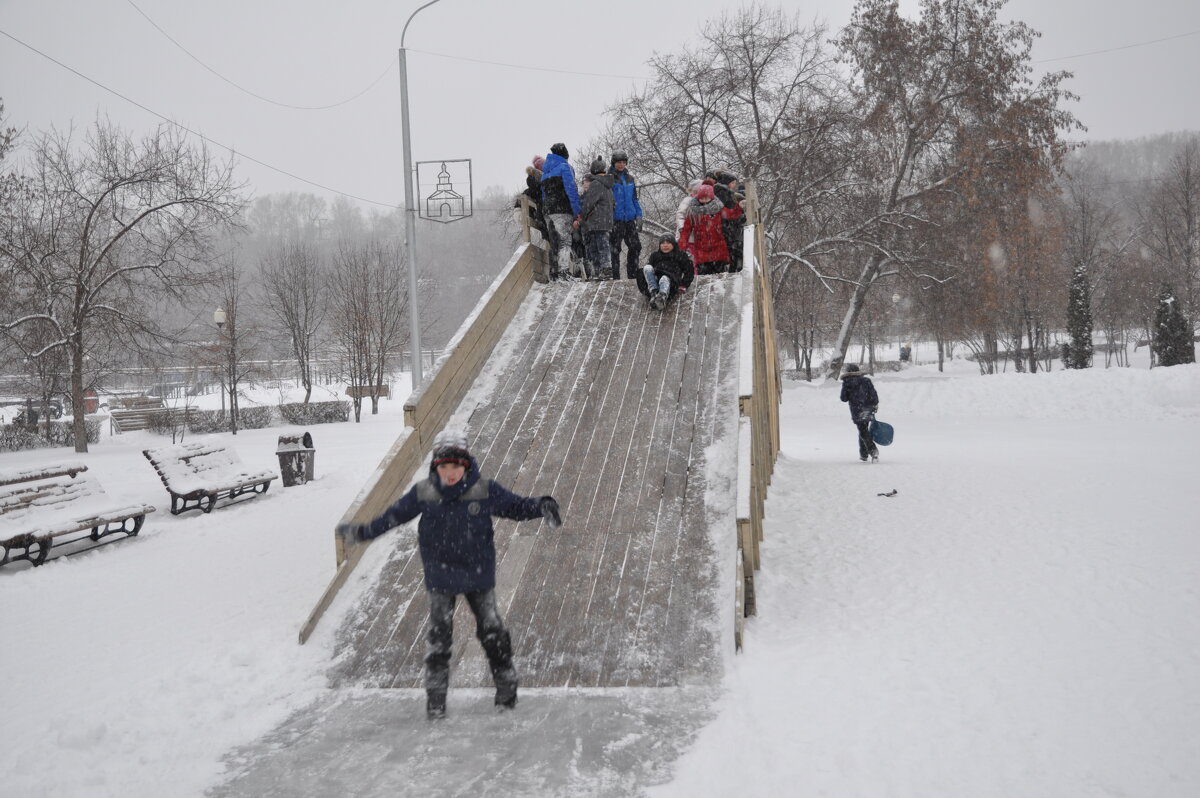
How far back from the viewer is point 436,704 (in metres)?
4.19

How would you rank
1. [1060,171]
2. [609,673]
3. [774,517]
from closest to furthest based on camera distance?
[609,673]
[774,517]
[1060,171]

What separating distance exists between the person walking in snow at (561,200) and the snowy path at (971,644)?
14.4 ft

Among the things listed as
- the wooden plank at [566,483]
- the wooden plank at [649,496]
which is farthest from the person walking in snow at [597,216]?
the wooden plank at [649,496]

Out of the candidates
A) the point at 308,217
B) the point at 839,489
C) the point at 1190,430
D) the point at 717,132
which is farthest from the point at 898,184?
the point at 308,217

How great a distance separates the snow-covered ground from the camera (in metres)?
3.57

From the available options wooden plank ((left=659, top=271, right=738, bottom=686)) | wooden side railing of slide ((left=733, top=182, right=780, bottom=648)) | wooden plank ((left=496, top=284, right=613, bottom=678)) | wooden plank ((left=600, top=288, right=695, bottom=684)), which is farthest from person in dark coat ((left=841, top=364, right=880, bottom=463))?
wooden plank ((left=496, top=284, right=613, bottom=678))

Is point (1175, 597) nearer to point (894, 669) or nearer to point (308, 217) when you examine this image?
point (894, 669)

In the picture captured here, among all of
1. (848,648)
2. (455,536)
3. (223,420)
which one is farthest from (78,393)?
(848,648)

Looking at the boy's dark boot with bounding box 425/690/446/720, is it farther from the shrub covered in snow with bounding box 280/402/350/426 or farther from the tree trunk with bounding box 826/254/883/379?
the shrub covered in snow with bounding box 280/402/350/426

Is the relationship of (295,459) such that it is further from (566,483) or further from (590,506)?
(590,506)

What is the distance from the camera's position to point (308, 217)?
8438 cm

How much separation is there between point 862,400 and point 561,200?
560cm

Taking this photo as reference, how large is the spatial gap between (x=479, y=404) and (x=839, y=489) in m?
5.00

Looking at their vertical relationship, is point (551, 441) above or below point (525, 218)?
below
